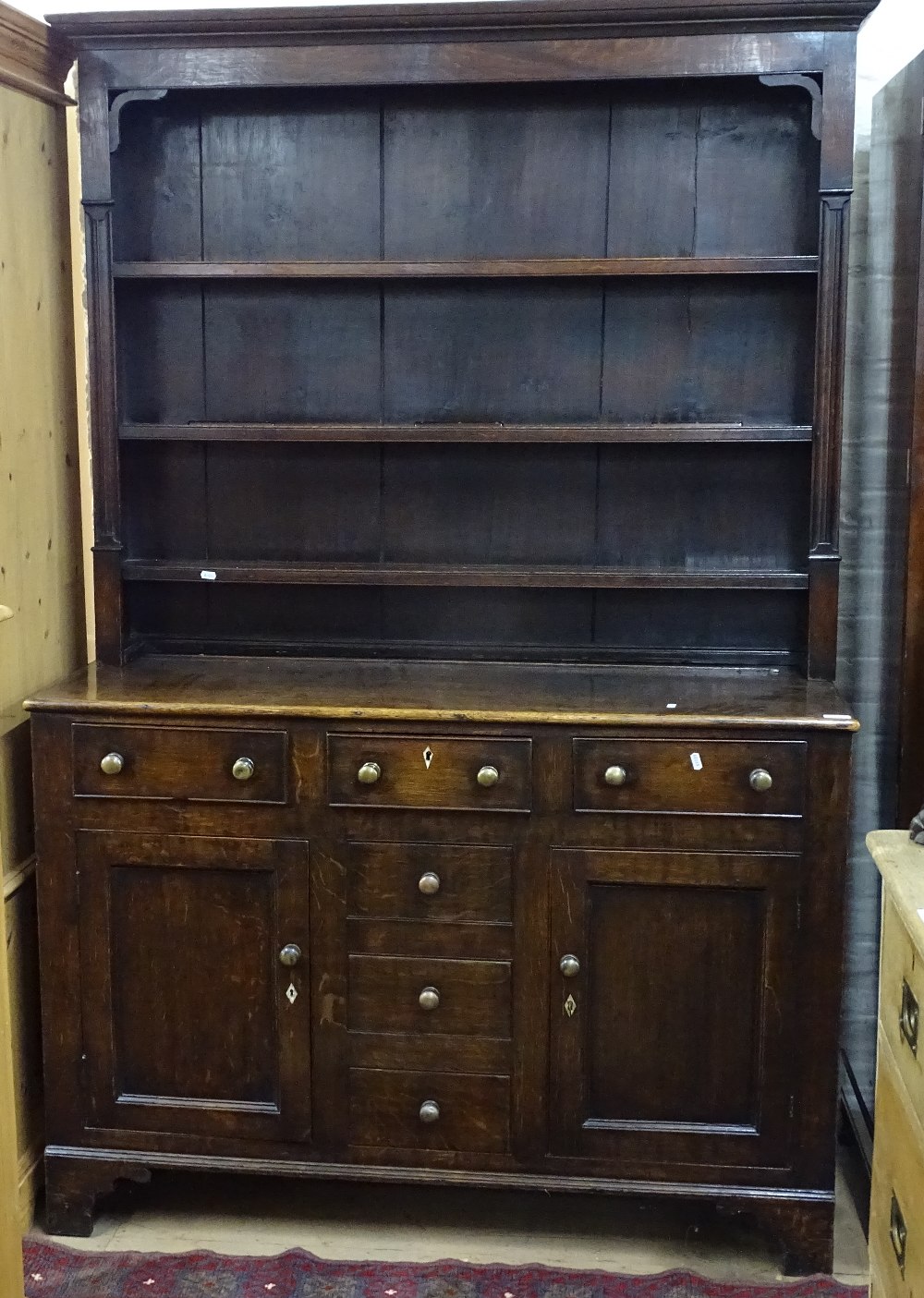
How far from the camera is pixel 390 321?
268cm

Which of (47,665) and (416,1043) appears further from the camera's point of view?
(47,665)

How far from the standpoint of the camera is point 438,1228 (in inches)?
97.1

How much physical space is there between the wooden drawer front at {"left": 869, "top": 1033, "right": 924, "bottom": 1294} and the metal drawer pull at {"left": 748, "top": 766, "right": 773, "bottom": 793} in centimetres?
60

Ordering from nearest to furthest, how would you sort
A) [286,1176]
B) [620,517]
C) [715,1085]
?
[715,1085]
[286,1176]
[620,517]

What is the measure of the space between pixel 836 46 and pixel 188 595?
1673mm

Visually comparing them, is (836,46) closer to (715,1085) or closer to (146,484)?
(146,484)

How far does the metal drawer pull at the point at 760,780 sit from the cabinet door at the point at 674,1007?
13 centimetres

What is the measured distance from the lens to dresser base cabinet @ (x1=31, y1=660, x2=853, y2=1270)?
224 cm

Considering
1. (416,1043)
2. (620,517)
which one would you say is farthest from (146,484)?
(416,1043)

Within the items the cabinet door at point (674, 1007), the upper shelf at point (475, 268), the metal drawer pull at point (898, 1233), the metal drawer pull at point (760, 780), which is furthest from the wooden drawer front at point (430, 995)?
the upper shelf at point (475, 268)

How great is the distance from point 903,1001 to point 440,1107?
1.07 metres

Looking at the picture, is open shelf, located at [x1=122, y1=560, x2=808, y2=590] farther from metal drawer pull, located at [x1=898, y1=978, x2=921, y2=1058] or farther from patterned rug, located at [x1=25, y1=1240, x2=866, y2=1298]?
patterned rug, located at [x1=25, y1=1240, x2=866, y2=1298]

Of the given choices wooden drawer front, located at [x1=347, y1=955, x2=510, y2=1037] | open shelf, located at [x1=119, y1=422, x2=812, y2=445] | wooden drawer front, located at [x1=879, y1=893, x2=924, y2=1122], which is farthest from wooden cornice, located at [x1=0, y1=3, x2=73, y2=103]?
wooden drawer front, located at [x1=879, y1=893, x2=924, y2=1122]

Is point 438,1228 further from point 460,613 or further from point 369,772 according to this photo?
point 460,613
